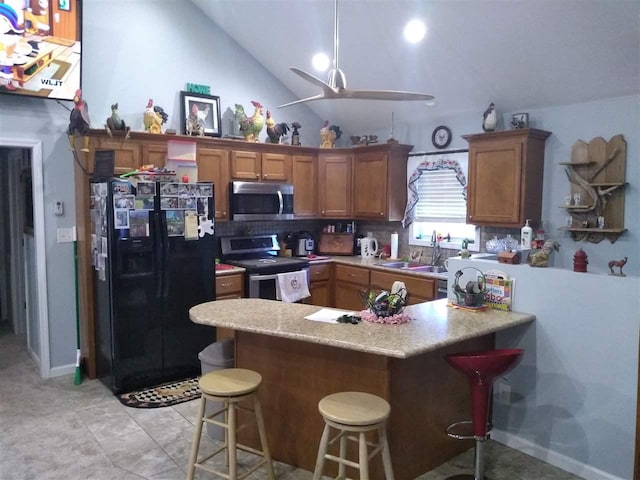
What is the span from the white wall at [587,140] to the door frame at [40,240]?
156 inches

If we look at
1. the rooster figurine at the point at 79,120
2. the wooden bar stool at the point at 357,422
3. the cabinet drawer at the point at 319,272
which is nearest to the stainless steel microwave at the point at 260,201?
the cabinet drawer at the point at 319,272

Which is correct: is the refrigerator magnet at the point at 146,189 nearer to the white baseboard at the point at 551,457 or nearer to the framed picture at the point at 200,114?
the framed picture at the point at 200,114

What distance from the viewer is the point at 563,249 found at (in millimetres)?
4059

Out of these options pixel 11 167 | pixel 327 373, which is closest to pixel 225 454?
pixel 327 373

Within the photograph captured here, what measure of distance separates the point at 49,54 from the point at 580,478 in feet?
15.0

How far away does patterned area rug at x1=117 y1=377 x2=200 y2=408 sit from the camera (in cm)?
374

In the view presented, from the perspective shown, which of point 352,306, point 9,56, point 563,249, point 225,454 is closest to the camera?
point 225,454

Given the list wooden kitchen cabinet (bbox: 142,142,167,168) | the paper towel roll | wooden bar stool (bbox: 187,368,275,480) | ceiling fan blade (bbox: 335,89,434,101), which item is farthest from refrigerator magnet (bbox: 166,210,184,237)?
the paper towel roll

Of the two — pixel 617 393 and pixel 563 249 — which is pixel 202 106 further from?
pixel 617 393

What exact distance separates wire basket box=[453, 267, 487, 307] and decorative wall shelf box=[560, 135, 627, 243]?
46.7 inches

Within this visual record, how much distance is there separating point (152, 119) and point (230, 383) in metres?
2.80

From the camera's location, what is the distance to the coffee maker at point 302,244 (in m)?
5.62

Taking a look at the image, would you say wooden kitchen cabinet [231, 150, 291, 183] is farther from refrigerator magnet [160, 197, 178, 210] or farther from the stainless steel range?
refrigerator magnet [160, 197, 178, 210]

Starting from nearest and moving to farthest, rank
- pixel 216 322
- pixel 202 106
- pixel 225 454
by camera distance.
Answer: pixel 216 322 < pixel 225 454 < pixel 202 106
